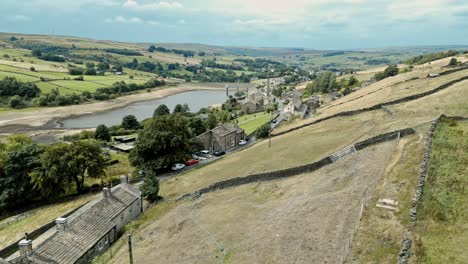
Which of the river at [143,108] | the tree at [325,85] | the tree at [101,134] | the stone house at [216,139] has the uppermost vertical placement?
the tree at [325,85]

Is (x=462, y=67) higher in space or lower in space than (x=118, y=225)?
higher

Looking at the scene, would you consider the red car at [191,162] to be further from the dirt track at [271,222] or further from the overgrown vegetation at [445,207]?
the overgrown vegetation at [445,207]

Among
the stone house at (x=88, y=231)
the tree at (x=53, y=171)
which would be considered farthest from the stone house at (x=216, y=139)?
the stone house at (x=88, y=231)

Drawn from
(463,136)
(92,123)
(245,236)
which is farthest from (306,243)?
(92,123)

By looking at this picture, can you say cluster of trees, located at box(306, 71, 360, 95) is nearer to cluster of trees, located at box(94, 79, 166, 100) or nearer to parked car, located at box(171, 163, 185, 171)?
parked car, located at box(171, 163, 185, 171)

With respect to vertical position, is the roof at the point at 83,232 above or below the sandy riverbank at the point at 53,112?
above

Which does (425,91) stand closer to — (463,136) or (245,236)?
(463,136)
